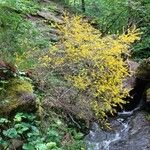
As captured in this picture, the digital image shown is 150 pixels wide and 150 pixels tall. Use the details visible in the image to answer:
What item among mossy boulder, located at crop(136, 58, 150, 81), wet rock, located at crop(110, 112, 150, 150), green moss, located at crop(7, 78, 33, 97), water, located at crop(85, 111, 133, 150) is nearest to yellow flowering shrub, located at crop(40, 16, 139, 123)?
water, located at crop(85, 111, 133, 150)

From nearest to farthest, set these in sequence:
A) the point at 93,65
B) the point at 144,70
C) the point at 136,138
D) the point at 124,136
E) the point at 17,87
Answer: the point at 17,87 → the point at 93,65 → the point at 136,138 → the point at 124,136 → the point at 144,70

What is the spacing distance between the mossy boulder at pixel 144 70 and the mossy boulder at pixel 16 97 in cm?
525

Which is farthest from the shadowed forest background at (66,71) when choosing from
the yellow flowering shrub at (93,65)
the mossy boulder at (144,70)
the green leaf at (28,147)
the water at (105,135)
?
the mossy boulder at (144,70)

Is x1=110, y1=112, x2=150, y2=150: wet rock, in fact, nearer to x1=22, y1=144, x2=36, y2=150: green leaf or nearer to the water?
the water

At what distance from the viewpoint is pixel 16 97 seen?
6.51m

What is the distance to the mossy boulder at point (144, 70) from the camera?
37.1 ft

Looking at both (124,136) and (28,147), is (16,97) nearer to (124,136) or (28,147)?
(28,147)

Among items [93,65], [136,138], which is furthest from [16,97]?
[136,138]

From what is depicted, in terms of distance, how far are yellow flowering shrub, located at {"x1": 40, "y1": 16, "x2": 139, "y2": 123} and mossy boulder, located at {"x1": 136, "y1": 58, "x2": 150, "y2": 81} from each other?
9.06ft

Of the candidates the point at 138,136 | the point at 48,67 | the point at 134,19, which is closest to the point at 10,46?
the point at 48,67

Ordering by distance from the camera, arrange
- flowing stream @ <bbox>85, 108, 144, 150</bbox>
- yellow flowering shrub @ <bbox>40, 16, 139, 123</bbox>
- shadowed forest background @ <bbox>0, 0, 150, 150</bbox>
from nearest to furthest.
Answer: shadowed forest background @ <bbox>0, 0, 150, 150</bbox>, yellow flowering shrub @ <bbox>40, 16, 139, 123</bbox>, flowing stream @ <bbox>85, 108, 144, 150</bbox>

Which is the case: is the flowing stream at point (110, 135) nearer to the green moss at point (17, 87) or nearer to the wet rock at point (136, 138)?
the wet rock at point (136, 138)

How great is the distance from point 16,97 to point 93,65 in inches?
93.9

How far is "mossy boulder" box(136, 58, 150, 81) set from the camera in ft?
37.1
